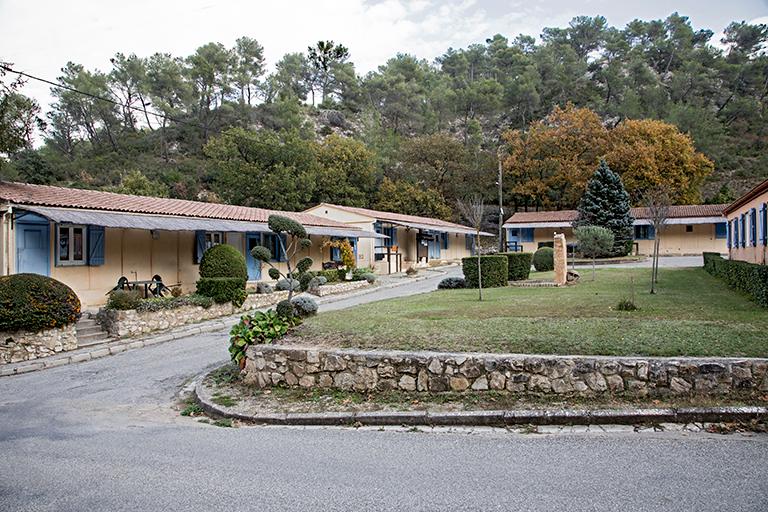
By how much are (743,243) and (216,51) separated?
5097 centimetres

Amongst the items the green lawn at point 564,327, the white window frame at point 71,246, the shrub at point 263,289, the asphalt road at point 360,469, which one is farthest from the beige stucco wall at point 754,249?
the white window frame at point 71,246

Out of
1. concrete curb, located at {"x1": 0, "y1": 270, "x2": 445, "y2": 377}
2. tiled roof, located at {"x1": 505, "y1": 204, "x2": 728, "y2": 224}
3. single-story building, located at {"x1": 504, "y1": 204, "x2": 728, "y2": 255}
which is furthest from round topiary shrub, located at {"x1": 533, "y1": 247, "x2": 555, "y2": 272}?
concrete curb, located at {"x1": 0, "y1": 270, "x2": 445, "y2": 377}

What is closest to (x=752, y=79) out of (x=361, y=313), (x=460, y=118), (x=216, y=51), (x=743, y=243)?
(x=460, y=118)

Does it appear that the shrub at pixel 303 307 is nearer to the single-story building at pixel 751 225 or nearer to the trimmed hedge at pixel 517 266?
the trimmed hedge at pixel 517 266

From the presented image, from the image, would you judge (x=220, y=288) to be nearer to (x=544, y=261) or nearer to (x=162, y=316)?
(x=162, y=316)

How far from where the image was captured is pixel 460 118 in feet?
212

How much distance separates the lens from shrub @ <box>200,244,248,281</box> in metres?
17.1

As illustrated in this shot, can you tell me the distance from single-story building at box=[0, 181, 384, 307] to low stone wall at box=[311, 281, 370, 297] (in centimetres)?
303

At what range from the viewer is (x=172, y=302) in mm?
14953

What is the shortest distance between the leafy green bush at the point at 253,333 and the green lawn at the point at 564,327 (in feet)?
1.33

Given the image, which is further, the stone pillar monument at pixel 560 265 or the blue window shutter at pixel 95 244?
the stone pillar monument at pixel 560 265

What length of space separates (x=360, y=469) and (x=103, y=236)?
1400 cm

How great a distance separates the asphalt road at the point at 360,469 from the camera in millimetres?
3951

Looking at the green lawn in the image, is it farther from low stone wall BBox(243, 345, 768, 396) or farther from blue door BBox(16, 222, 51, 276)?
blue door BBox(16, 222, 51, 276)
